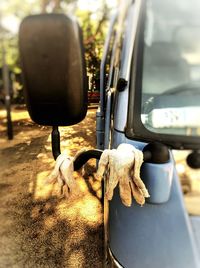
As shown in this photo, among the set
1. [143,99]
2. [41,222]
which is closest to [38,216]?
[41,222]

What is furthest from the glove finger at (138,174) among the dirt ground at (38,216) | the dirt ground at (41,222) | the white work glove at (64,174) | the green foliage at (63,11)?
the dirt ground at (41,222)

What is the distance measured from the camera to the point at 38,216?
2918 mm

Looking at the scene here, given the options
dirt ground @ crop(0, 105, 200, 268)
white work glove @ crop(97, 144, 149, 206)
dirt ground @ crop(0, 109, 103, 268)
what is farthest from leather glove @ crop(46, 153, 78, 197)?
dirt ground @ crop(0, 109, 103, 268)

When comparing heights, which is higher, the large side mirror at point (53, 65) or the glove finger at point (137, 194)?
the large side mirror at point (53, 65)

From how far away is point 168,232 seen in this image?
3.22 feet

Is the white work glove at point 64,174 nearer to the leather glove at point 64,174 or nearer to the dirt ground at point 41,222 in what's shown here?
the leather glove at point 64,174

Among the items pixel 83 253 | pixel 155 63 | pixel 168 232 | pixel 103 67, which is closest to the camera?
pixel 168 232

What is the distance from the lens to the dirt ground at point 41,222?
2.16m

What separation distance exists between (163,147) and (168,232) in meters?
0.26

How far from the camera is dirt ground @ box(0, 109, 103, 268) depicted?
216cm

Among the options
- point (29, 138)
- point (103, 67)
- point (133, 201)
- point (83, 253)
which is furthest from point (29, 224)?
point (133, 201)

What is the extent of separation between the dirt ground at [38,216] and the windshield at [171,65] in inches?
23.1

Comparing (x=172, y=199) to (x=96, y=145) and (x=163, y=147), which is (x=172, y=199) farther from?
(x=96, y=145)

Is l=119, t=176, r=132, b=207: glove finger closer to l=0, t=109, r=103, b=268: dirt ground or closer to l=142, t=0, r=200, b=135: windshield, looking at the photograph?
l=142, t=0, r=200, b=135: windshield
